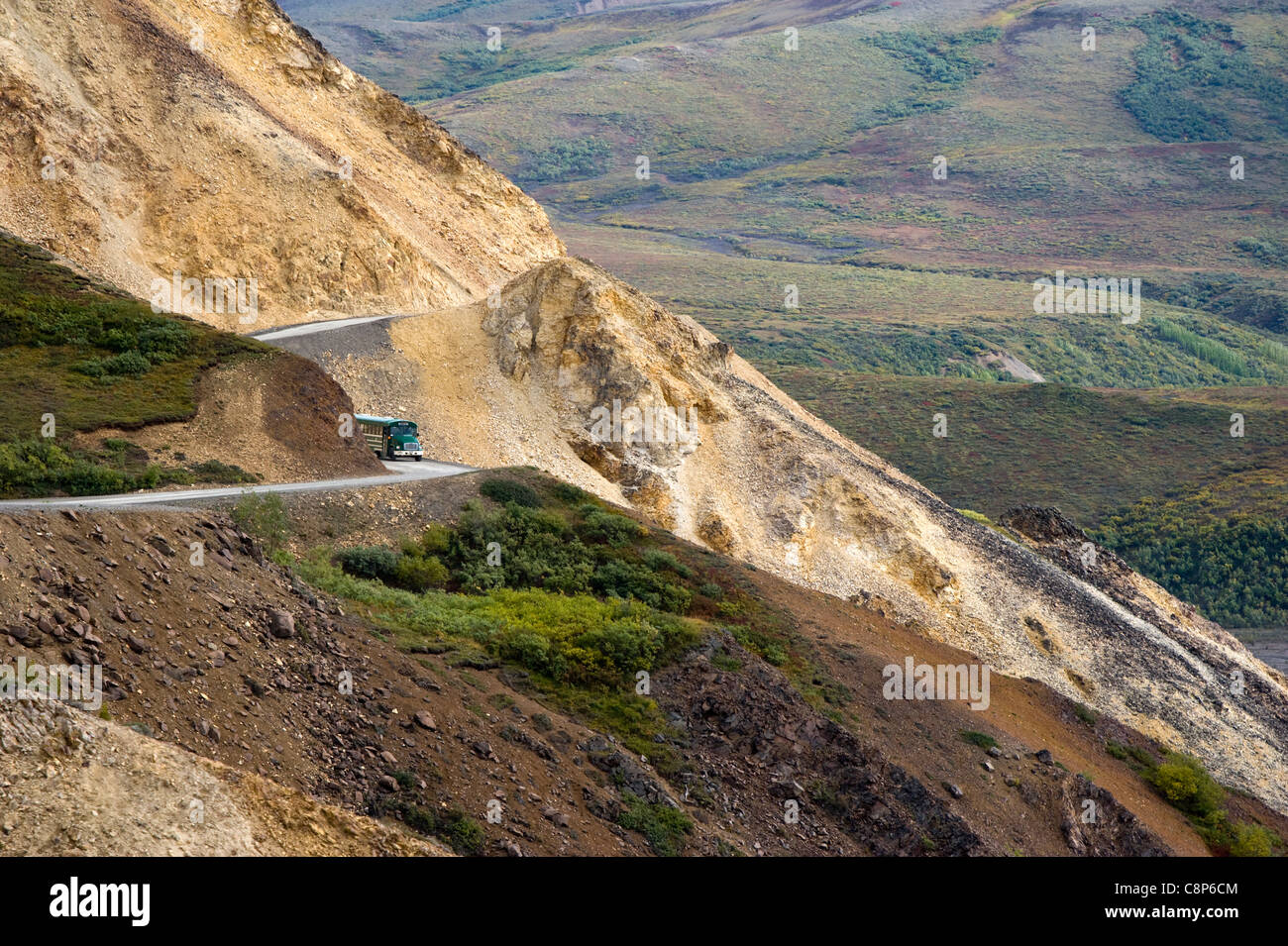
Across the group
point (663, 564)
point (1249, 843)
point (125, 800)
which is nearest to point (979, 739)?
point (663, 564)

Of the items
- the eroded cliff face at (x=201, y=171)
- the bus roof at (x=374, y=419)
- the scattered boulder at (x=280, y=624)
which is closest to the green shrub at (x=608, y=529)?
the bus roof at (x=374, y=419)

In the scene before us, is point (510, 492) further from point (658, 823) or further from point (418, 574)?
point (658, 823)

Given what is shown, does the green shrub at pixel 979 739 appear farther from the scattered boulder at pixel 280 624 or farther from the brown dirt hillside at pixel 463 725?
the scattered boulder at pixel 280 624

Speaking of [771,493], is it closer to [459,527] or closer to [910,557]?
[910,557]

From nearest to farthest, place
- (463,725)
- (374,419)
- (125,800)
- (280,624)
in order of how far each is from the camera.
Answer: (125,800) → (280,624) → (463,725) → (374,419)

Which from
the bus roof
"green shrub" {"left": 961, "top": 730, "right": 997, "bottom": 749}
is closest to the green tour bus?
the bus roof

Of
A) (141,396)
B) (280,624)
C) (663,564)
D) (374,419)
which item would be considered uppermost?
(141,396)

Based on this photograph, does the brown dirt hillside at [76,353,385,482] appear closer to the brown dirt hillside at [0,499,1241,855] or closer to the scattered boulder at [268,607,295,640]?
the brown dirt hillside at [0,499,1241,855]

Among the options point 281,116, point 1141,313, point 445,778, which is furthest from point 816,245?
point 445,778
